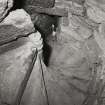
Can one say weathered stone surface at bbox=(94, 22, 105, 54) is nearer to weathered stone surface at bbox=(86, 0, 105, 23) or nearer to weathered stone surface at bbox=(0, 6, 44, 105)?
weathered stone surface at bbox=(86, 0, 105, 23)

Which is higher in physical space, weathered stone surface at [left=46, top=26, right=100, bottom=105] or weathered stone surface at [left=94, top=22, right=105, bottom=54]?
weathered stone surface at [left=94, top=22, right=105, bottom=54]

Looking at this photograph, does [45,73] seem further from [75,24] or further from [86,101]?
[75,24]

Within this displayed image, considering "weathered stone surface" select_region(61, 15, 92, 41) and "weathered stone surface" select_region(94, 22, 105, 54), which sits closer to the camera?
"weathered stone surface" select_region(94, 22, 105, 54)

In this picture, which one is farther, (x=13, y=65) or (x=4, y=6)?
Answer: (x=13, y=65)

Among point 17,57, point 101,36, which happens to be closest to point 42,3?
point 101,36

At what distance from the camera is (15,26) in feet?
3.24

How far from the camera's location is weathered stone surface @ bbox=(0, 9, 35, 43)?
970mm

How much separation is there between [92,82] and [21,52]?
88cm

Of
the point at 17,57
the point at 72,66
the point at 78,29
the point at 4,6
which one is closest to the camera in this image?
the point at 4,6

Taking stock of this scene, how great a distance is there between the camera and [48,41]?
2.21 metres

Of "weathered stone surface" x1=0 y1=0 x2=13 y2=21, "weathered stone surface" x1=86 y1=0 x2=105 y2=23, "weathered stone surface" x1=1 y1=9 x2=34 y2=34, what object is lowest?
"weathered stone surface" x1=86 y1=0 x2=105 y2=23

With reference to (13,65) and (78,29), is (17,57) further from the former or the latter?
(78,29)

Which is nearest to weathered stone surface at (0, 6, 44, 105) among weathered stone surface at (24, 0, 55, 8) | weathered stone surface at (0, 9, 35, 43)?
weathered stone surface at (0, 9, 35, 43)

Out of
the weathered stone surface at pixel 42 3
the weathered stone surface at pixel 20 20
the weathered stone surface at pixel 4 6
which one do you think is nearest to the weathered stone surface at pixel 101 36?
the weathered stone surface at pixel 42 3
